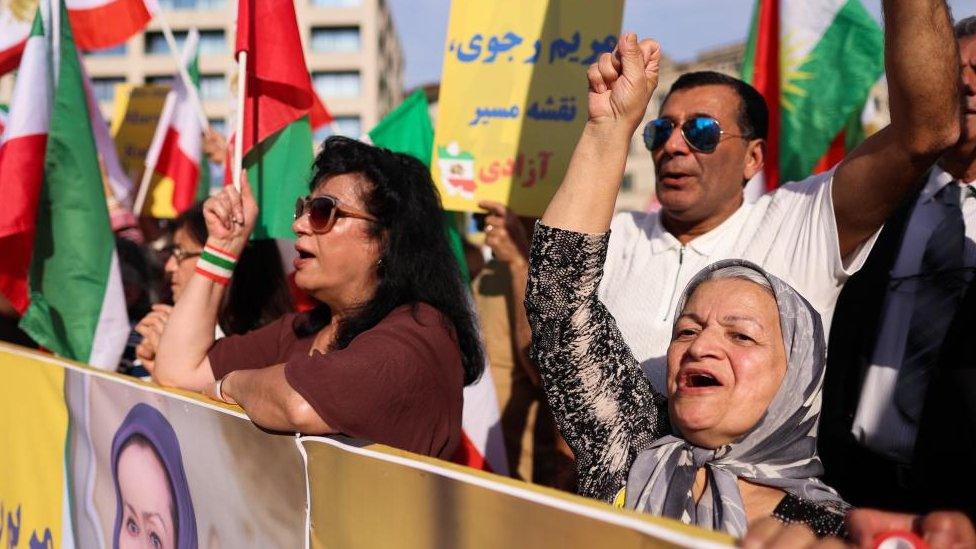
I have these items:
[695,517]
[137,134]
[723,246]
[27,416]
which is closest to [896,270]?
[723,246]

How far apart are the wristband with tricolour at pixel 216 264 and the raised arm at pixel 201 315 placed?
13 millimetres

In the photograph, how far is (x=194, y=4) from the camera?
1916 inches

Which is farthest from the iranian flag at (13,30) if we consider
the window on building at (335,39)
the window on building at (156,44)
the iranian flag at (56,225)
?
the window on building at (156,44)

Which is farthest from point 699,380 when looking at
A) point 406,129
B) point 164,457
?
point 406,129

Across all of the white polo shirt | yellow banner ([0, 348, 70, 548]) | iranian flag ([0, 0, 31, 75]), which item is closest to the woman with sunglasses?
yellow banner ([0, 348, 70, 548])

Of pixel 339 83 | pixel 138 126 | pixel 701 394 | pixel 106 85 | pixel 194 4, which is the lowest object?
pixel 701 394

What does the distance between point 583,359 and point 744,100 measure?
3.98ft

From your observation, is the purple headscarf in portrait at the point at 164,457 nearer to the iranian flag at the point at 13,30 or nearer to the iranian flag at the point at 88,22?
the iranian flag at the point at 88,22

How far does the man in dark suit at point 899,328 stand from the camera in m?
2.11

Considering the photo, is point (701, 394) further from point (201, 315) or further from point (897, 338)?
point (201, 315)

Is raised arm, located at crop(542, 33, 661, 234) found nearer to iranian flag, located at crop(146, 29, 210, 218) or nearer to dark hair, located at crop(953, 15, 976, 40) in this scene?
dark hair, located at crop(953, 15, 976, 40)

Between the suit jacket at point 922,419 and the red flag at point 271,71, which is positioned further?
the red flag at point 271,71

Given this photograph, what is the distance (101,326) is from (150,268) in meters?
1.16

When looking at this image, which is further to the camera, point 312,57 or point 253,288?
point 312,57
